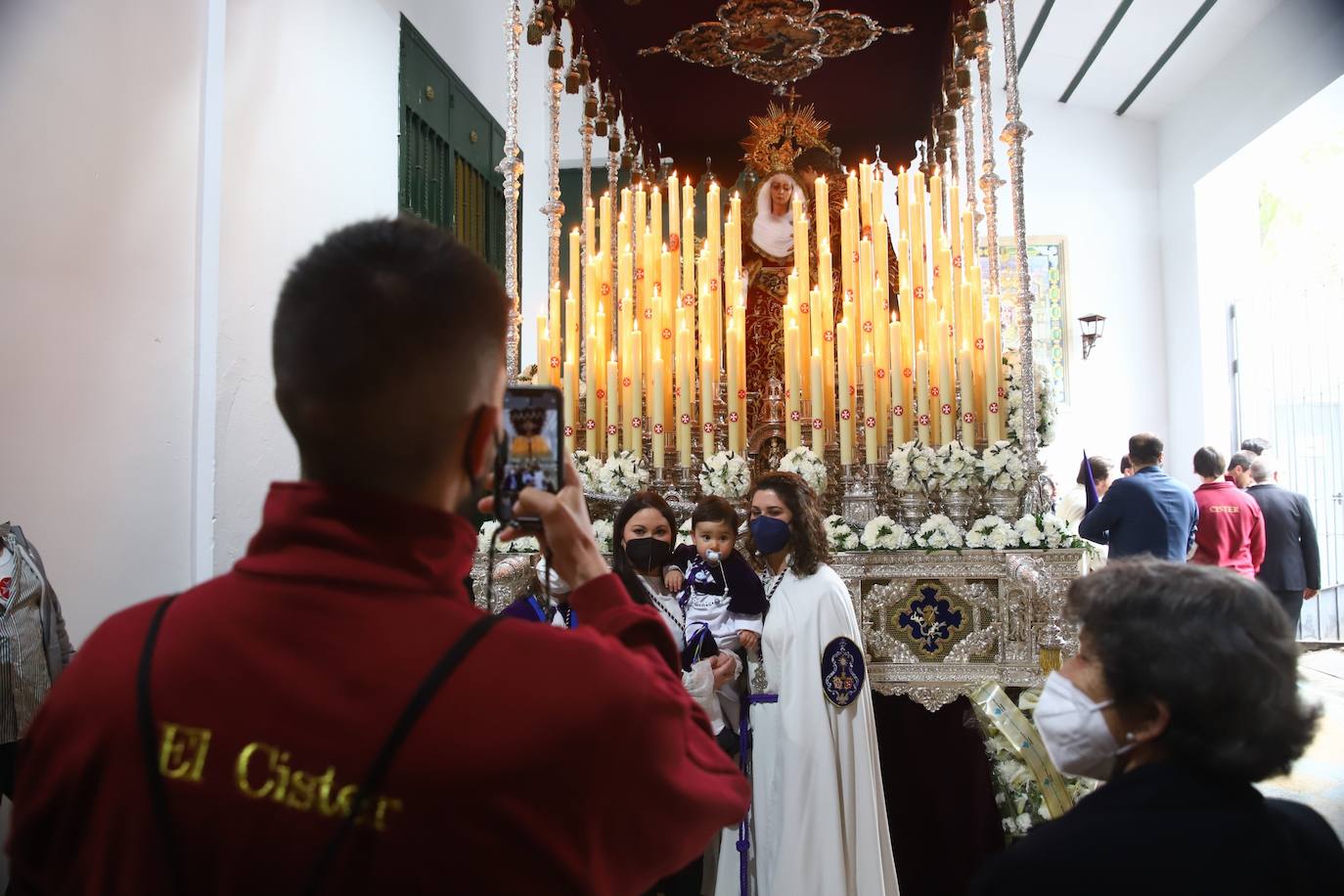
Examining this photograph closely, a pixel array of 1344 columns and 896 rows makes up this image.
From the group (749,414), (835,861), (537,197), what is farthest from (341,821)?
(537,197)

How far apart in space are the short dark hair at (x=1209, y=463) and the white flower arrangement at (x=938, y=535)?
13.4 feet

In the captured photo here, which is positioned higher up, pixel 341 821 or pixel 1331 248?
pixel 1331 248

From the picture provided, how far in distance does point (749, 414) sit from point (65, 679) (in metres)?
4.43

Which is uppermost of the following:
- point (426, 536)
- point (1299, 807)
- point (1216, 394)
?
point (1216, 394)

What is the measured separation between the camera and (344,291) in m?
0.93

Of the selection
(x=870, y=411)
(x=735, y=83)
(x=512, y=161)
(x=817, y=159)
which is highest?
(x=735, y=83)

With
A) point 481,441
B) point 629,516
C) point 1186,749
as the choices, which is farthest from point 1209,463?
point 481,441

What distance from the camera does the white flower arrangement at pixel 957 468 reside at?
4.24 metres

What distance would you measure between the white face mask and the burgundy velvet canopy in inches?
185

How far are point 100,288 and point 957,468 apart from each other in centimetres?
360

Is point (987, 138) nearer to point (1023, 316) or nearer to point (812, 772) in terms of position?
point (1023, 316)

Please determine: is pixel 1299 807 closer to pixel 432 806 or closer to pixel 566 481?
pixel 566 481

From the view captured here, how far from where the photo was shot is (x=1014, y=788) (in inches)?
149

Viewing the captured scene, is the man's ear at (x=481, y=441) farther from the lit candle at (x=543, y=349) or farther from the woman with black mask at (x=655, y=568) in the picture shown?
the lit candle at (x=543, y=349)
